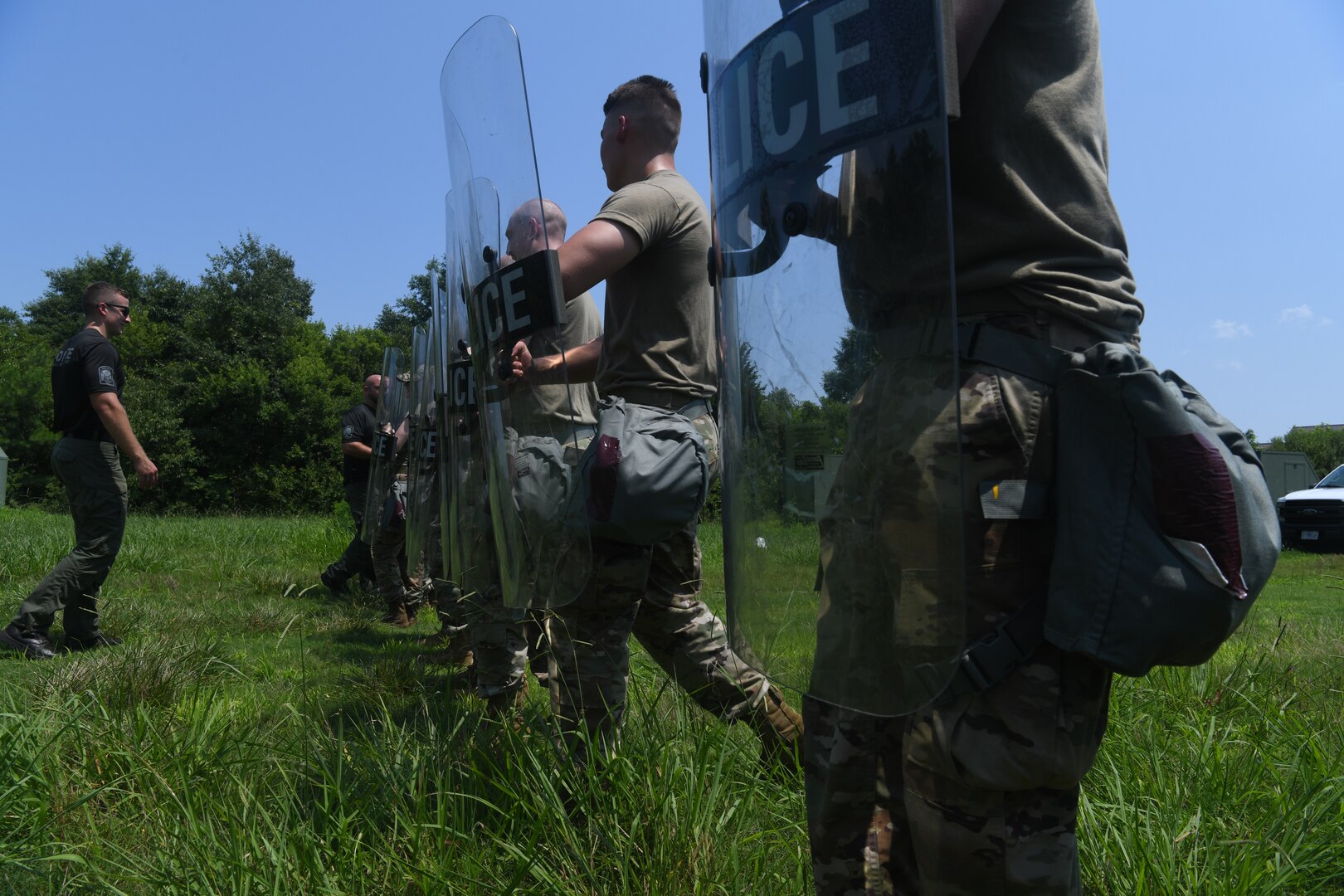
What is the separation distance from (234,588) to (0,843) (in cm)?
606

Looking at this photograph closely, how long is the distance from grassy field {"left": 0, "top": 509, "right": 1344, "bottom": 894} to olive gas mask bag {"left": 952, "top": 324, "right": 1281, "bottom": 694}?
0.35m

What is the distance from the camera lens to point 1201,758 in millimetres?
2389

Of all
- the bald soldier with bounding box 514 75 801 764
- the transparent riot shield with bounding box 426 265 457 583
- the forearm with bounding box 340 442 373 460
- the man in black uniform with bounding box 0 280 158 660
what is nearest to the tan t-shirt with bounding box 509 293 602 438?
the bald soldier with bounding box 514 75 801 764

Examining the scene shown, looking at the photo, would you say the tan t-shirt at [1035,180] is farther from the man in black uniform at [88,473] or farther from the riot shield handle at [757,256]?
the man in black uniform at [88,473]

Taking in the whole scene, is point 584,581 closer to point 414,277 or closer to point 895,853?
point 895,853

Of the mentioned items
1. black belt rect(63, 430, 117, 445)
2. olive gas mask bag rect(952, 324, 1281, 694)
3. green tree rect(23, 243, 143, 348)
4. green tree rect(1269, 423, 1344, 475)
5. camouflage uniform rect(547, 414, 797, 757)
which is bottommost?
green tree rect(1269, 423, 1344, 475)

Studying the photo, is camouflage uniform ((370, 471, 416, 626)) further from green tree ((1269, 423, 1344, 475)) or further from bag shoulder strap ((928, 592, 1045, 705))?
green tree ((1269, 423, 1344, 475))

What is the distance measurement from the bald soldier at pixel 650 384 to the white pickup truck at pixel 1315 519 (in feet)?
53.6

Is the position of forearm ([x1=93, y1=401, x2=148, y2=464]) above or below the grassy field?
above

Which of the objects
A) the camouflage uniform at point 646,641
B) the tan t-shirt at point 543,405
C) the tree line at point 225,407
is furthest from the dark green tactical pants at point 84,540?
the tree line at point 225,407

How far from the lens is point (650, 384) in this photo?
266 cm

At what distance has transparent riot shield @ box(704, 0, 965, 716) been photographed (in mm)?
1151

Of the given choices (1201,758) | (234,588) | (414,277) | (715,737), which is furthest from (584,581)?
(414,277)

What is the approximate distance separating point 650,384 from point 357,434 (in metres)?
6.43
